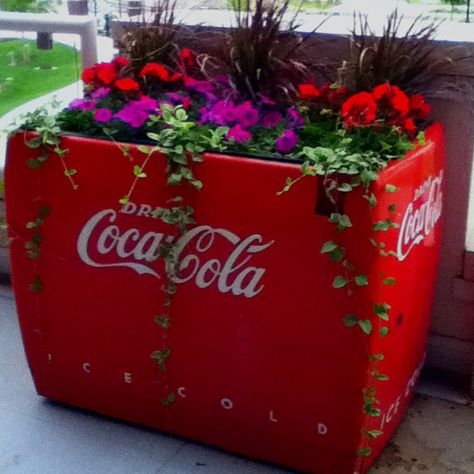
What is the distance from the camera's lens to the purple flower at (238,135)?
Answer: 2381 mm

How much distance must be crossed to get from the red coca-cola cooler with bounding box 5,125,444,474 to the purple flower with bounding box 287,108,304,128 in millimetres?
A: 299

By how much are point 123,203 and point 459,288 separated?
1.31m

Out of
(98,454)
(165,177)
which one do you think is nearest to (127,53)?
(165,177)

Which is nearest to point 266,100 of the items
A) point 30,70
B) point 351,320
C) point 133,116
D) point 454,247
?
point 133,116

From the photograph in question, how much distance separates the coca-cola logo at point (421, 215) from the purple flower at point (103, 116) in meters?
0.99

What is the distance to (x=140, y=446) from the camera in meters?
2.69

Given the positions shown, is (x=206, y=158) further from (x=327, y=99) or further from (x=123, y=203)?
(x=327, y=99)

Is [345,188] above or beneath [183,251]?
above

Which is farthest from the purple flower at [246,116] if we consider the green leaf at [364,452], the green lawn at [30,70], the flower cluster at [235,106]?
the green lawn at [30,70]

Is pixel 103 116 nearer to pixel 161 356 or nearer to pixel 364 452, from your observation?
pixel 161 356

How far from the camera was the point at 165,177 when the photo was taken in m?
2.38

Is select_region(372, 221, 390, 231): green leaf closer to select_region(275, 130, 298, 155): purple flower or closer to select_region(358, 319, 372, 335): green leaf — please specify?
select_region(358, 319, 372, 335): green leaf

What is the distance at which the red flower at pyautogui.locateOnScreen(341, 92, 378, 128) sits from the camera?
7.72 feet

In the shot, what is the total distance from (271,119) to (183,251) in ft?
1.71
